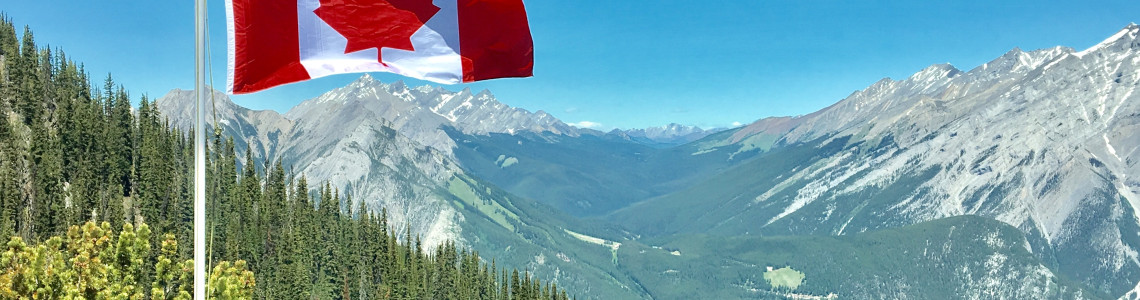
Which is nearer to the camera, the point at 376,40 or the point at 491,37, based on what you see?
the point at 376,40

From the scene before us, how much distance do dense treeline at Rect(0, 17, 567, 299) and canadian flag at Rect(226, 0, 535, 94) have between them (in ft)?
250

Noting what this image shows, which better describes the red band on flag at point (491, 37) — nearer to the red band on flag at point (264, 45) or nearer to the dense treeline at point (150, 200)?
the red band on flag at point (264, 45)

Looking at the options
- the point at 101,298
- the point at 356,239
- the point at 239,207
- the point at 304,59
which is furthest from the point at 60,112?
the point at 304,59

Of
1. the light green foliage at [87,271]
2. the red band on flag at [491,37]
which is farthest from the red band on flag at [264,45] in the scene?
the light green foliage at [87,271]

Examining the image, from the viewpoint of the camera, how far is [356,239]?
6757 inches

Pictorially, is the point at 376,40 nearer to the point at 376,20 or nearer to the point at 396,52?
the point at 376,20

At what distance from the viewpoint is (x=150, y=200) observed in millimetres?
119812

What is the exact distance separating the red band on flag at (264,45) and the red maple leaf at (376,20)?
0.76 m

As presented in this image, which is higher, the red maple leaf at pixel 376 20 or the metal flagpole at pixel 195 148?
the red maple leaf at pixel 376 20

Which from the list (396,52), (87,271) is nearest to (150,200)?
(87,271)

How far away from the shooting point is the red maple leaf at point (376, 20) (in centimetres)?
1738

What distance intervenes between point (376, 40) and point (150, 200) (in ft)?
387

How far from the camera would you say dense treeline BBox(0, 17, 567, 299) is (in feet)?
355

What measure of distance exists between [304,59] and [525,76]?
5.12 m
